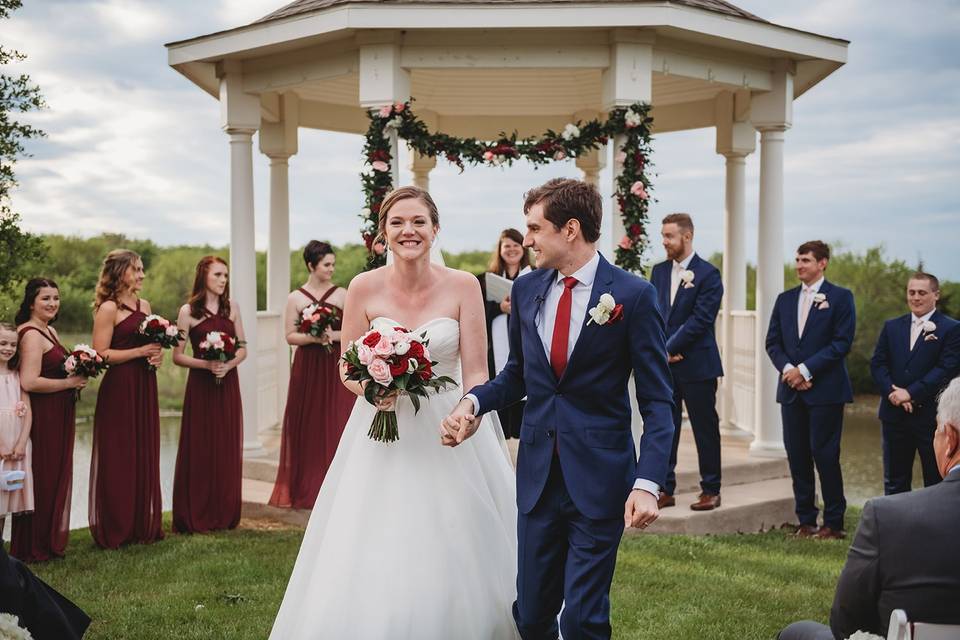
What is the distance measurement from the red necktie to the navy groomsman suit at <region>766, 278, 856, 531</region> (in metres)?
4.82

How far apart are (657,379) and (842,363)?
16.4 feet

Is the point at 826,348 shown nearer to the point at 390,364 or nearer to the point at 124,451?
the point at 390,364

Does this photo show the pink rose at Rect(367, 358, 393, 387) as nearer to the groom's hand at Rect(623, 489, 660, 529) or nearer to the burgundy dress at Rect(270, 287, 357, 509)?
the groom's hand at Rect(623, 489, 660, 529)

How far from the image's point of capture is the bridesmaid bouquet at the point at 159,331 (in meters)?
7.75

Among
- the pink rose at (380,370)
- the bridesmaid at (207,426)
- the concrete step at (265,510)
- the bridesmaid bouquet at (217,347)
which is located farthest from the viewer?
the concrete step at (265,510)

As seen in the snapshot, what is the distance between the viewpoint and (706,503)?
858 cm

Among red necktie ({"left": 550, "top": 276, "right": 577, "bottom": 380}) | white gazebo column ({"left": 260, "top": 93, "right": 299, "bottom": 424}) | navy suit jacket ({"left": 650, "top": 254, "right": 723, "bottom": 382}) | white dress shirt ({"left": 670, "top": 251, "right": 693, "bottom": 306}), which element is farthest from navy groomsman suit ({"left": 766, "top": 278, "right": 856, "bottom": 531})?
white gazebo column ({"left": 260, "top": 93, "right": 299, "bottom": 424})

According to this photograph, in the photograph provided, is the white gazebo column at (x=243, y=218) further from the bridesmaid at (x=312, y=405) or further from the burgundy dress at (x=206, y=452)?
the burgundy dress at (x=206, y=452)

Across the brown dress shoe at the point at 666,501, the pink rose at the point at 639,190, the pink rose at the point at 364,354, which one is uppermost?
the pink rose at the point at 639,190

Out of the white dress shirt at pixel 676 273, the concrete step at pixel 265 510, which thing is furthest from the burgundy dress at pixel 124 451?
the white dress shirt at pixel 676 273

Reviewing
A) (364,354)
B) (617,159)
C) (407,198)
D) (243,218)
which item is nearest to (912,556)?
(364,354)

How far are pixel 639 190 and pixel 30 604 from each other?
6.72 meters

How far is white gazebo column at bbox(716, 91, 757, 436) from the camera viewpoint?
41.3 ft

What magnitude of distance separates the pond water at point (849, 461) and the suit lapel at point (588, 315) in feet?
27.5
